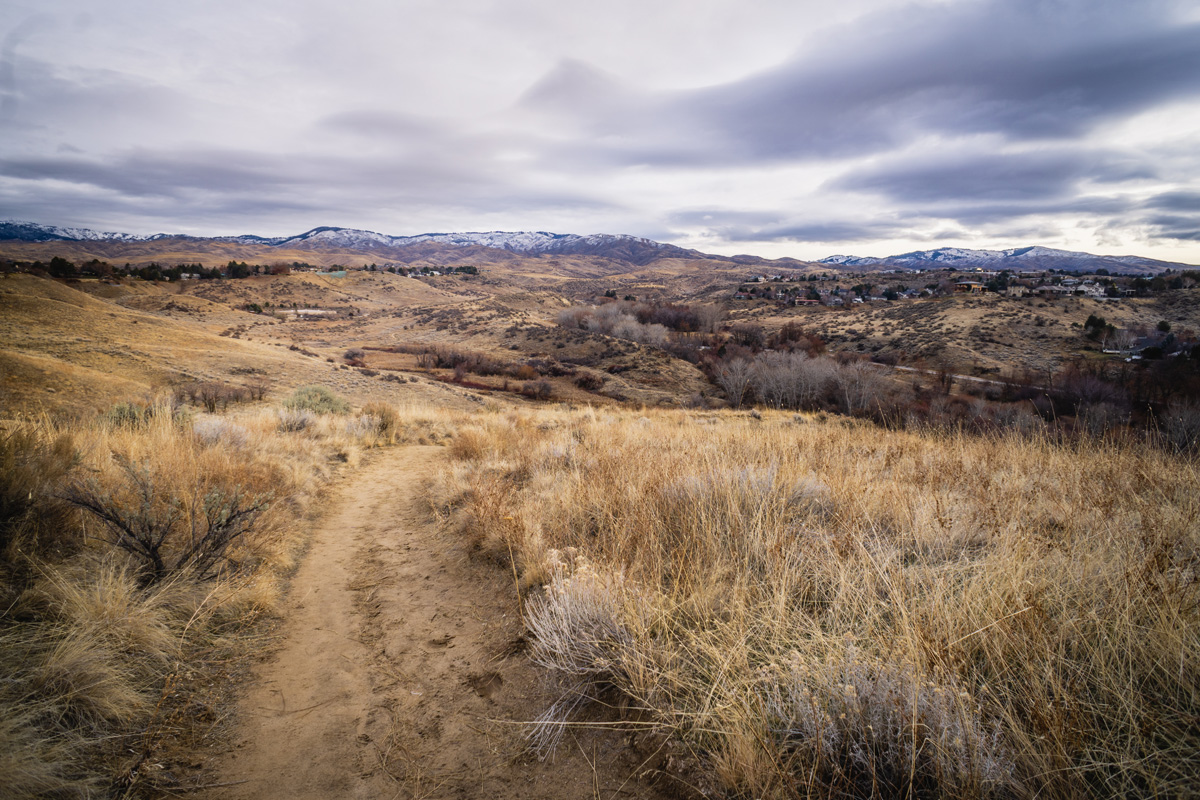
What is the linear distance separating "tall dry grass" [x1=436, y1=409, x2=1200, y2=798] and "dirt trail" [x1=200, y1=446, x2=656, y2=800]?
0.88ft

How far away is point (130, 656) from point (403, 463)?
6.61 metres

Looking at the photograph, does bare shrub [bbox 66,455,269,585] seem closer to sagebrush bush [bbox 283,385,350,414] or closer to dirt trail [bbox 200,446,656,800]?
dirt trail [bbox 200,446,656,800]

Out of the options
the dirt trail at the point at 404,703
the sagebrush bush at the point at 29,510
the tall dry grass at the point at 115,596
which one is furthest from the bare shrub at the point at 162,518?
the dirt trail at the point at 404,703

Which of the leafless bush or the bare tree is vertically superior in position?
the leafless bush

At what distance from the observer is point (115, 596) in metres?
2.95

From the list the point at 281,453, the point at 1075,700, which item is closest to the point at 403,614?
the point at 1075,700

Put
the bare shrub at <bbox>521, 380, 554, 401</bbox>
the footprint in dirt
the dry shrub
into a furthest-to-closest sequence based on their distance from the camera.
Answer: the bare shrub at <bbox>521, 380, 554, 401</bbox> → the dry shrub → the footprint in dirt

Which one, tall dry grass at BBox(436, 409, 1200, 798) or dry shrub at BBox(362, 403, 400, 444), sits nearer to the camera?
tall dry grass at BBox(436, 409, 1200, 798)

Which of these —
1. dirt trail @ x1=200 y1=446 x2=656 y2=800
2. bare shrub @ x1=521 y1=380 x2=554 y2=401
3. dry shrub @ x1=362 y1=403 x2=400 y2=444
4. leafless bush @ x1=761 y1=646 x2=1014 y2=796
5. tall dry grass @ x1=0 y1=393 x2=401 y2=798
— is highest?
leafless bush @ x1=761 y1=646 x2=1014 y2=796

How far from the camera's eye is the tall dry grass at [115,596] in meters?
2.13

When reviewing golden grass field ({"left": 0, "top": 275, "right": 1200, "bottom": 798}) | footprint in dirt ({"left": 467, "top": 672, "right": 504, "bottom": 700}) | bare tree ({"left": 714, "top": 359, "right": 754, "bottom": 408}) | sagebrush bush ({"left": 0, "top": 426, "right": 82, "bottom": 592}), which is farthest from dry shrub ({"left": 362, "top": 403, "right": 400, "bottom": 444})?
bare tree ({"left": 714, "top": 359, "right": 754, "bottom": 408})

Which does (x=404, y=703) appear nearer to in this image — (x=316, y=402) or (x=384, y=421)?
(x=384, y=421)

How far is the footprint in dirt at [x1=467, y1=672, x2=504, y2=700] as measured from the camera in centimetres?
291

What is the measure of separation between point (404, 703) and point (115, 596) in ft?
6.62
